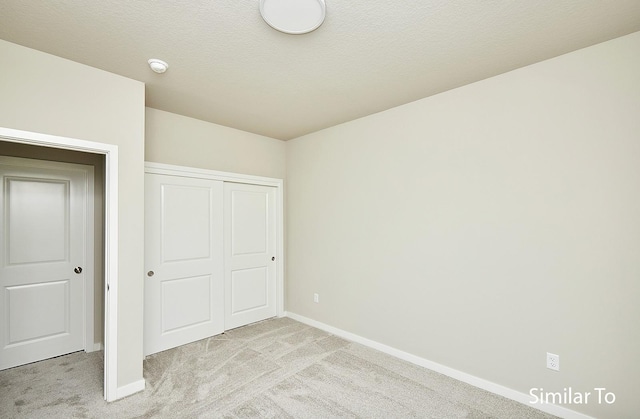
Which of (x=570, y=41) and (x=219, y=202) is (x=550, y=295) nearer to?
(x=570, y=41)

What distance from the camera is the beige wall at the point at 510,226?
197 cm

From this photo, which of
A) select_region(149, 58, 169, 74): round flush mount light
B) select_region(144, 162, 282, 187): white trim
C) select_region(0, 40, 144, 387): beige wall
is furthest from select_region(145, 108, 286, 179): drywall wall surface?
select_region(149, 58, 169, 74): round flush mount light

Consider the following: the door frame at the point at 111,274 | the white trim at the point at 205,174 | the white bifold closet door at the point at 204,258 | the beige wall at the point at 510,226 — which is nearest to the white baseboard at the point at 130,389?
the door frame at the point at 111,274

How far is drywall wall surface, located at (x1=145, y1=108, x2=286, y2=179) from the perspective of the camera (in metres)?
3.26

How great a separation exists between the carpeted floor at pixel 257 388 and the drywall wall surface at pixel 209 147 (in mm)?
2139

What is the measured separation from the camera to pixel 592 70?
6.79ft

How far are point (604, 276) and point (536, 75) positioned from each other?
154 cm

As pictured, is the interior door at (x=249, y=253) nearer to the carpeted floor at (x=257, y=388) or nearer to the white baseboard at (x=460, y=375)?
the carpeted floor at (x=257, y=388)

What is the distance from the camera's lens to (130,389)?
2383 mm

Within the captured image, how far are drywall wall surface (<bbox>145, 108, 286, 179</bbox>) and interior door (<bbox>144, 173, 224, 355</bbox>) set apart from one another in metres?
0.26

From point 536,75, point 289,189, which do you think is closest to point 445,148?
point 536,75

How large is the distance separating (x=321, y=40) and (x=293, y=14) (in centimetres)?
31

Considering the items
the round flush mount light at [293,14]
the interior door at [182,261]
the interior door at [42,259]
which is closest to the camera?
the round flush mount light at [293,14]

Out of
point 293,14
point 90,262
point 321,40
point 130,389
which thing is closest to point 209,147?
point 90,262
